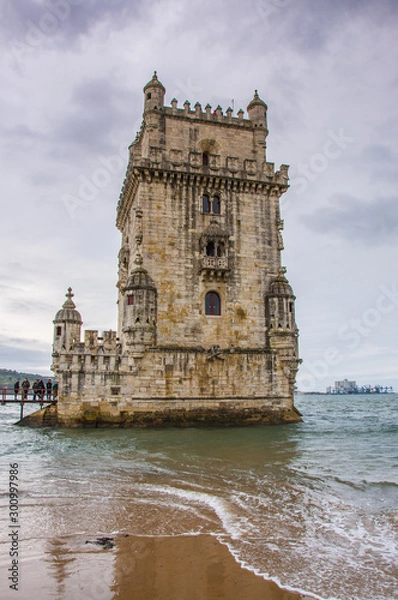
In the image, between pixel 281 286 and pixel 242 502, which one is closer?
pixel 242 502

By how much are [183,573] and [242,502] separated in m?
3.53

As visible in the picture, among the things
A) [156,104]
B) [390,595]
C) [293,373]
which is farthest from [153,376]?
[390,595]

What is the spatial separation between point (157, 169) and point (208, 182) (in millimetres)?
3068

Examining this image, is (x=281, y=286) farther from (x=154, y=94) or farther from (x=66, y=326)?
(x=154, y=94)

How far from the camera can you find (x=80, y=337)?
26.8m

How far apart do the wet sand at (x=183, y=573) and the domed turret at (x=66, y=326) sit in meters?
19.7

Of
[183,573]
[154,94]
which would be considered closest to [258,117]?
[154,94]

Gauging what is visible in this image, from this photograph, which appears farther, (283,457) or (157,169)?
(157,169)

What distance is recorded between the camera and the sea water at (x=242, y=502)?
21.5ft

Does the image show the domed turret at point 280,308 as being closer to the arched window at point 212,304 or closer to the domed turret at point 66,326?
the arched window at point 212,304

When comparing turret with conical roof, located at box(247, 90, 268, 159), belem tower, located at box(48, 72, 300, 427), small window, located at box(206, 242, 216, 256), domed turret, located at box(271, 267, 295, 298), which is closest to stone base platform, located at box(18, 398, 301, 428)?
belem tower, located at box(48, 72, 300, 427)

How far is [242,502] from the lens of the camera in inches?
370

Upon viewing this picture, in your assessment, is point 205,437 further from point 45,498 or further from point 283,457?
point 45,498

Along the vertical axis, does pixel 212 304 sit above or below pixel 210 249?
below
